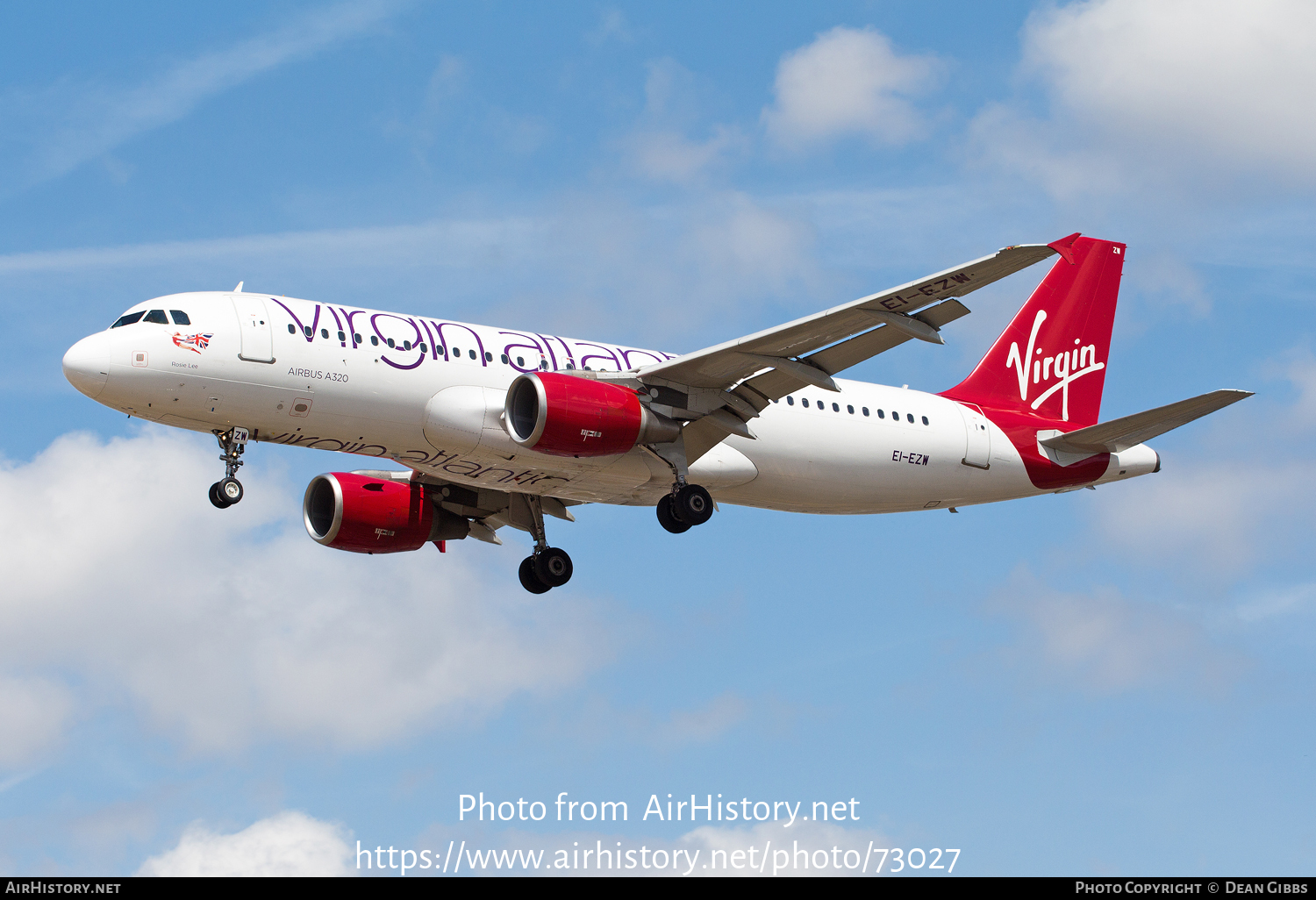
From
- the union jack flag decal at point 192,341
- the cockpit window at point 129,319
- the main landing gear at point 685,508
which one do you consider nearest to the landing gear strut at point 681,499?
the main landing gear at point 685,508

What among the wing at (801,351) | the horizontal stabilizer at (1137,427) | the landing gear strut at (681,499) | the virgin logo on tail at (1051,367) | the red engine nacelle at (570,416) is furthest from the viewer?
the virgin logo on tail at (1051,367)

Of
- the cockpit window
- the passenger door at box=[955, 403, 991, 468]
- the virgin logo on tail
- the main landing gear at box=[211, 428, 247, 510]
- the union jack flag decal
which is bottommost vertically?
the main landing gear at box=[211, 428, 247, 510]

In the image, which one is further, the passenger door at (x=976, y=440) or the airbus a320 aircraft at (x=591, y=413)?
the passenger door at (x=976, y=440)

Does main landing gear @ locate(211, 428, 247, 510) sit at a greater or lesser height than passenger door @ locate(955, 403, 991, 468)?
lesser

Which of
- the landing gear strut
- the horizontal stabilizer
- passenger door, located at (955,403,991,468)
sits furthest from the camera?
passenger door, located at (955,403,991,468)

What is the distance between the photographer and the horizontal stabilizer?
3345cm

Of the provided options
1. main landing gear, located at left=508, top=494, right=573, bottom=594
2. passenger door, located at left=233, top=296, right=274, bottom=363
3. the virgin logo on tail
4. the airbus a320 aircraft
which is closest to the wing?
the airbus a320 aircraft

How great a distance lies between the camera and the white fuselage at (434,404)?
3066 cm

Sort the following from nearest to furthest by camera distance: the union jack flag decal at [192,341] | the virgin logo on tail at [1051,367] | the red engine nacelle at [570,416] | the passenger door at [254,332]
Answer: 1. the union jack flag decal at [192,341]
2. the passenger door at [254,332]
3. the red engine nacelle at [570,416]
4. the virgin logo on tail at [1051,367]

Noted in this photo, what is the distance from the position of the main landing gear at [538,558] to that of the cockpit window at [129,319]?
10.4 metres

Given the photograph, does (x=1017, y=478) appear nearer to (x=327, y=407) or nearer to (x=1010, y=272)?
(x=1010, y=272)

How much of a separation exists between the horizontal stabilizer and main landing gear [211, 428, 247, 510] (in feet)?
63.1

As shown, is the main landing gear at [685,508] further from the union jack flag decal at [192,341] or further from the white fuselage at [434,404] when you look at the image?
the union jack flag decal at [192,341]

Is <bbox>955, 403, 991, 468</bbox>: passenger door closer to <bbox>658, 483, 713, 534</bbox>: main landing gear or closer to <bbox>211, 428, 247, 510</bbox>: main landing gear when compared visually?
<bbox>658, 483, 713, 534</bbox>: main landing gear
